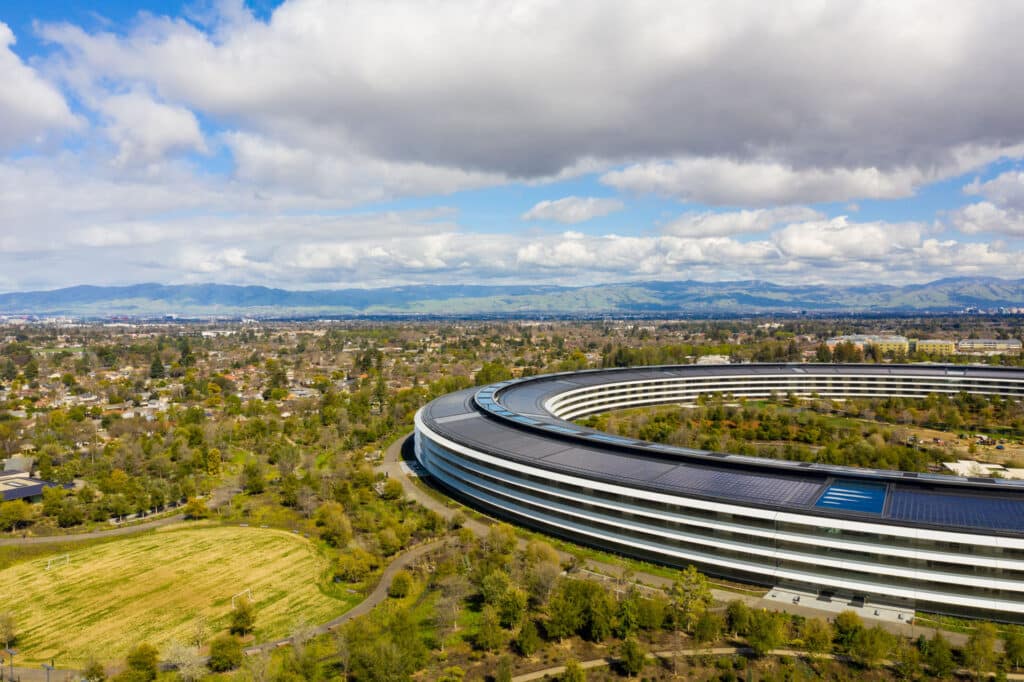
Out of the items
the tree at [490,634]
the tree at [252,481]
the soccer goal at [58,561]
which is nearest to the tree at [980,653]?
the tree at [490,634]

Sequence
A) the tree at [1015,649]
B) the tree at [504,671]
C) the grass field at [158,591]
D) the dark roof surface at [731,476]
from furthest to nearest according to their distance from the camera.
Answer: the dark roof surface at [731,476] < the grass field at [158,591] < the tree at [1015,649] < the tree at [504,671]

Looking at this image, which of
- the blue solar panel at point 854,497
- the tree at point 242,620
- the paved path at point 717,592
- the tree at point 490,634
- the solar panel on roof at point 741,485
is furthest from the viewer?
the solar panel on roof at point 741,485

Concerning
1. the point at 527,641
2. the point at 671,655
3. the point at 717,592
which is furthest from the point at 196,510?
the point at 717,592

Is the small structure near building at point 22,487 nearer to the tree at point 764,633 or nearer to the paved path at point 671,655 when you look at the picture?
the paved path at point 671,655

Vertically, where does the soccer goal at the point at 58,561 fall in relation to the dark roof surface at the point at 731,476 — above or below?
below

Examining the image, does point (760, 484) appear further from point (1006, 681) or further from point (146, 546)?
point (146, 546)

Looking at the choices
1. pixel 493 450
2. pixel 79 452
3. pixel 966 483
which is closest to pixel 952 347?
pixel 966 483
